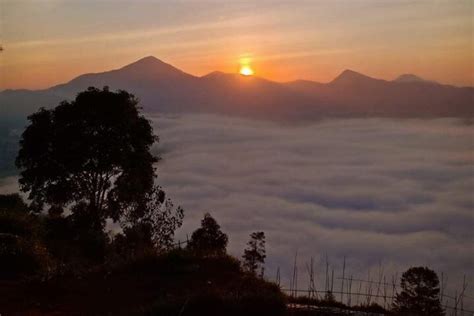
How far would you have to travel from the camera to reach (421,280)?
104ft

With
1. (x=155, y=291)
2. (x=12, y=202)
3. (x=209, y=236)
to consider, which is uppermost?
(x=12, y=202)

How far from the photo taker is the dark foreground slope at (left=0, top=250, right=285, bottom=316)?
26.1ft

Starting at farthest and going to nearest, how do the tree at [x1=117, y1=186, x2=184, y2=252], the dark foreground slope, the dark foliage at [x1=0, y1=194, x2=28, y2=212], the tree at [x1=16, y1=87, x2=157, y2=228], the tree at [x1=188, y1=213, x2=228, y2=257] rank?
the tree at [x1=188, y1=213, x2=228, y2=257]
the tree at [x1=16, y1=87, x2=157, y2=228]
the tree at [x1=117, y1=186, x2=184, y2=252]
the dark foliage at [x1=0, y1=194, x2=28, y2=212]
the dark foreground slope

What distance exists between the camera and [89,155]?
976 inches

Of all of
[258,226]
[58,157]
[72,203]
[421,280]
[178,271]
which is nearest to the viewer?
[178,271]

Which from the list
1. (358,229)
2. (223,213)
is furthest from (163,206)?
(358,229)

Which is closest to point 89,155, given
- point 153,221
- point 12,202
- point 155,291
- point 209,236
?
point 153,221

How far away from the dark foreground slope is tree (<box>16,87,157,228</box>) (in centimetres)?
1395

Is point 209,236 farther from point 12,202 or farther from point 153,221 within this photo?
point 12,202

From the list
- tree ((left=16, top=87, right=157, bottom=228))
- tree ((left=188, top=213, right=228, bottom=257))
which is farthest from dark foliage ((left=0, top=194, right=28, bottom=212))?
tree ((left=188, top=213, right=228, bottom=257))

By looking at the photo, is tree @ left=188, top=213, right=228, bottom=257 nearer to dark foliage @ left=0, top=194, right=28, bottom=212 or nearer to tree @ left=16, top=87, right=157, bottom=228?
tree @ left=16, top=87, right=157, bottom=228

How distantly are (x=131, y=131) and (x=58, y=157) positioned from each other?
3494 mm

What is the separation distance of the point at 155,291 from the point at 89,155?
1591 cm

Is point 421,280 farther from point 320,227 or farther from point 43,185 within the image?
point 320,227
